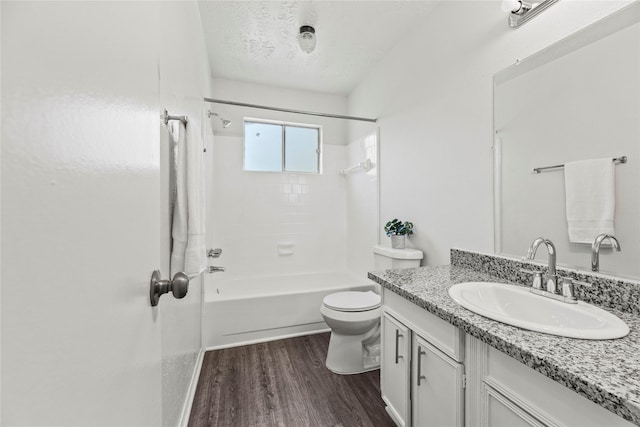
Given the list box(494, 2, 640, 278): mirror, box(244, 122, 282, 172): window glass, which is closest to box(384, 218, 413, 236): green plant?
box(494, 2, 640, 278): mirror

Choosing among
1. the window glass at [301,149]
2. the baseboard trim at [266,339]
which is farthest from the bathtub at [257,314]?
the window glass at [301,149]

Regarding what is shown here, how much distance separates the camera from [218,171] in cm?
314

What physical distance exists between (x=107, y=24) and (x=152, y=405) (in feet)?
2.54

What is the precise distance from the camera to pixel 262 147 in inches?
134

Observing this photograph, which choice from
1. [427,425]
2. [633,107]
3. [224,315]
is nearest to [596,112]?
[633,107]

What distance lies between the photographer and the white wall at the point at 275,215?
3160mm

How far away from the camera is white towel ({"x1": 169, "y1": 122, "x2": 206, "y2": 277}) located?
119cm

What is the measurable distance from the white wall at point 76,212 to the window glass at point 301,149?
290cm

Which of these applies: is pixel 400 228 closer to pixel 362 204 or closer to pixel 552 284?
pixel 362 204

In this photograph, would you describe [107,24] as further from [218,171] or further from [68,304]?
[218,171]

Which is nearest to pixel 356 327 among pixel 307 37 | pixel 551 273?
pixel 551 273

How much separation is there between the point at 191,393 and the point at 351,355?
108 cm

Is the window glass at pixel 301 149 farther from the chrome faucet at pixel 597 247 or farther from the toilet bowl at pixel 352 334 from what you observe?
the chrome faucet at pixel 597 247

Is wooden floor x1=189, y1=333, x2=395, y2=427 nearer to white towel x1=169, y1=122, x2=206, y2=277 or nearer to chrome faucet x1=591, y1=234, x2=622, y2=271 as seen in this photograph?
white towel x1=169, y1=122, x2=206, y2=277
